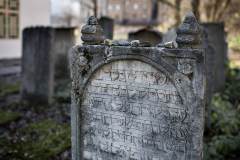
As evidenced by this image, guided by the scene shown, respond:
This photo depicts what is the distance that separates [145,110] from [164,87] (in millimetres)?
310

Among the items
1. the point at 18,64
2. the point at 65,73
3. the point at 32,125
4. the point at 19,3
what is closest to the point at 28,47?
the point at 32,125

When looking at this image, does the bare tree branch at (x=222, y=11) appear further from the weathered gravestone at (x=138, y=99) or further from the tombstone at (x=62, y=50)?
the weathered gravestone at (x=138, y=99)

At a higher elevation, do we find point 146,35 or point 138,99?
point 146,35

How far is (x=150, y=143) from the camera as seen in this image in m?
3.51

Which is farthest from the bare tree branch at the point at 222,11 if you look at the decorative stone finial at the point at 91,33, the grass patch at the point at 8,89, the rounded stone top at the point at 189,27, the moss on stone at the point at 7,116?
the rounded stone top at the point at 189,27

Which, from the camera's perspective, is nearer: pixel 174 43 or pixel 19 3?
pixel 174 43

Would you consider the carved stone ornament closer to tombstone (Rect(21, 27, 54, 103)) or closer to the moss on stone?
the moss on stone

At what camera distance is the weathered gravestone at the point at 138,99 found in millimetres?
3170

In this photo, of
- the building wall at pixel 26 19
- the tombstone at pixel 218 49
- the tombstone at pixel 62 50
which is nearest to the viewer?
the tombstone at pixel 218 49

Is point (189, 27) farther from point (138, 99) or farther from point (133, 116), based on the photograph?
point (133, 116)

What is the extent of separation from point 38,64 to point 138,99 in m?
4.67

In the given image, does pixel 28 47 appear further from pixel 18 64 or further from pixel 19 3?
pixel 19 3

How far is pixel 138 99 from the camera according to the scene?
350cm

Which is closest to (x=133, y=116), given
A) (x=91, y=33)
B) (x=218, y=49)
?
(x=91, y=33)
